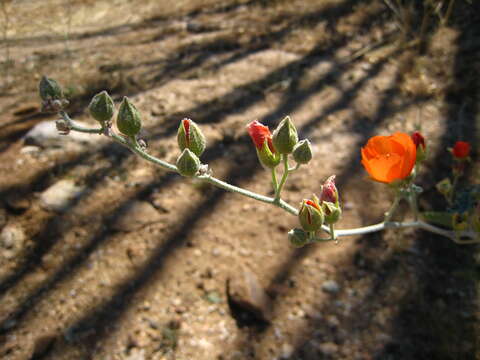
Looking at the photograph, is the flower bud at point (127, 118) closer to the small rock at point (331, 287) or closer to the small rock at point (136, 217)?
the small rock at point (136, 217)

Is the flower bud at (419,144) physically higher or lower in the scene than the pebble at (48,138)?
higher

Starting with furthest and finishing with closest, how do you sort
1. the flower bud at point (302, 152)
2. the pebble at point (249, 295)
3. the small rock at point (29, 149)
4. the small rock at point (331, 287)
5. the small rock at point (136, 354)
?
the small rock at point (29, 149)
the small rock at point (331, 287)
the pebble at point (249, 295)
the small rock at point (136, 354)
the flower bud at point (302, 152)

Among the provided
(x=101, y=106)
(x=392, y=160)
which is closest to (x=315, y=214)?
(x=392, y=160)

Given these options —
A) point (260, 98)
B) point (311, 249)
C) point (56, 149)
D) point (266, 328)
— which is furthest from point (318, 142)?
point (56, 149)

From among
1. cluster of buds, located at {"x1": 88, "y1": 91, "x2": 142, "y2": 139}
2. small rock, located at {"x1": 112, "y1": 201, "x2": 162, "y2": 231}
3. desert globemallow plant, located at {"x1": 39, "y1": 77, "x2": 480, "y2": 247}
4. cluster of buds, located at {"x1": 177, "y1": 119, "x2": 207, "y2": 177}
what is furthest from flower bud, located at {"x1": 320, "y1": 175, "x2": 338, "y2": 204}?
small rock, located at {"x1": 112, "y1": 201, "x2": 162, "y2": 231}

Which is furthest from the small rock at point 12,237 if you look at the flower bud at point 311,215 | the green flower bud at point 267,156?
the flower bud at point 311,215

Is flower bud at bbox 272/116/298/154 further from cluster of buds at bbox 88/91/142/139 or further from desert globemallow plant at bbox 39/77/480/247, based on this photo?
cluster of buds at bbox 88/91/142/139

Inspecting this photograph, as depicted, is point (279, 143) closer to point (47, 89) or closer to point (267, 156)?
point (267, 156)

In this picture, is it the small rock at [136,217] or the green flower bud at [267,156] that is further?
the small rock at [136,217]
